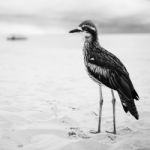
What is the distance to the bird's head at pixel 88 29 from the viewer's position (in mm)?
5762

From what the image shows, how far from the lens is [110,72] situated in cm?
546

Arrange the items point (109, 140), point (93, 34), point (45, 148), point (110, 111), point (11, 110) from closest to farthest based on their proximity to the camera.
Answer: point (45, 148), point (109, 140), point (93, 34), point (11, 110), point (110, 111)

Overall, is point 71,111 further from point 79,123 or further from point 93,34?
point 93,34

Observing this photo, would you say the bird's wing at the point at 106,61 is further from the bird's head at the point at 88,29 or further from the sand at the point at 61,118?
the sand at the point at 61,118

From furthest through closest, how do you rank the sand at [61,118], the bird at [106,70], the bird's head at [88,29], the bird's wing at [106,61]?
the bird's head at [88,29] < the bird's wing at [106,61] < the bird at [106,70] < the sand at [61,118]

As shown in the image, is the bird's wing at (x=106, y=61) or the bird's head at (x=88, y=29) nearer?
the bird's wing at (x=106, y=61)

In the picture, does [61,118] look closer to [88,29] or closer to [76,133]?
[76,133]

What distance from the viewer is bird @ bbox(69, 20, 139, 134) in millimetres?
5277

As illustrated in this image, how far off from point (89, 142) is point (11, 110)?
2298 mm

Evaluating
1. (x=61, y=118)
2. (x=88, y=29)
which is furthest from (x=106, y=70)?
(x=61, y=118)

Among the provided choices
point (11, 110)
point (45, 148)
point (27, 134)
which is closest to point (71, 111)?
point (11, 110)

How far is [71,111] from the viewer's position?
6910 mm

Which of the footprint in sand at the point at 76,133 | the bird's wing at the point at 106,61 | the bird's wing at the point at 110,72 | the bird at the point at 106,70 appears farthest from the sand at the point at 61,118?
the bird's wing at the point at 106,61

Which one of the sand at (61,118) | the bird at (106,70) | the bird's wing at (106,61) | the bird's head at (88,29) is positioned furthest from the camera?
the bird's head at (88,29)
